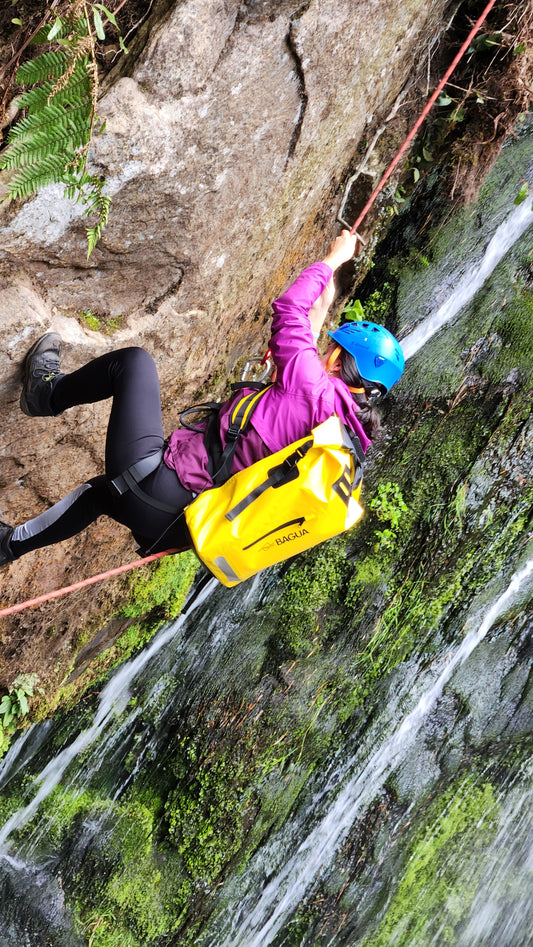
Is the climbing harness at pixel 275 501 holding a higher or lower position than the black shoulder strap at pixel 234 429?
lower

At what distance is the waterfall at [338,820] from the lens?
18.5ft

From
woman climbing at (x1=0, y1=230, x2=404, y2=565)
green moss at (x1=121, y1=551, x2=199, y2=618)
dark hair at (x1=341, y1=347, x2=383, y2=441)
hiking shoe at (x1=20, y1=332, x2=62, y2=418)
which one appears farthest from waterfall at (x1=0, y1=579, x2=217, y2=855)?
dark hair at (x1=341, y1=347, x2=383, y2=441)

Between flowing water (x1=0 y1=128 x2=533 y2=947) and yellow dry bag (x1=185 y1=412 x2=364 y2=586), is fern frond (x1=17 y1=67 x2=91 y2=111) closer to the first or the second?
yellow dry bag (x1=185 y1=412 x2=364 y2=586)

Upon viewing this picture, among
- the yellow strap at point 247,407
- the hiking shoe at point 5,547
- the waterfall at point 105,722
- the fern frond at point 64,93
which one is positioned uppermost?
the fern frond at point 64,93

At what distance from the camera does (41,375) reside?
3.75 metres

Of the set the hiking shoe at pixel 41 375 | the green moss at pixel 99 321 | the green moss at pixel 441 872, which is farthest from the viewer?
the green moss at pixel 441 872

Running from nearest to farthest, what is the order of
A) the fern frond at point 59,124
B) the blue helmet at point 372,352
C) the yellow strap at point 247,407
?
the fern frond at point 59,124 < the yellow strap at point 247,407 < the blue helmet at point 372,352

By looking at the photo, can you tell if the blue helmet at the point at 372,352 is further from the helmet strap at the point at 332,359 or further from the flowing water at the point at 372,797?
the flowing water at the point at 372,797

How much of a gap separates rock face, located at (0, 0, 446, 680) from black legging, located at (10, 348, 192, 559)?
706 mm

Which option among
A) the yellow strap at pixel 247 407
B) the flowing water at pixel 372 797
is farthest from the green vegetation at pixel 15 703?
the yellow strap at pixel 247 407

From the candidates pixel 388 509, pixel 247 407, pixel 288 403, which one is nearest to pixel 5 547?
pixel 247 407

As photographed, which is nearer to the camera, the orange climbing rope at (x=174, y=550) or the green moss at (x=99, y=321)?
the orange climbing rope at (x=174, y=550)

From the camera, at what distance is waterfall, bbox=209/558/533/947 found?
562 centimetres

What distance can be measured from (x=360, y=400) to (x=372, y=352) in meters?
0.30
